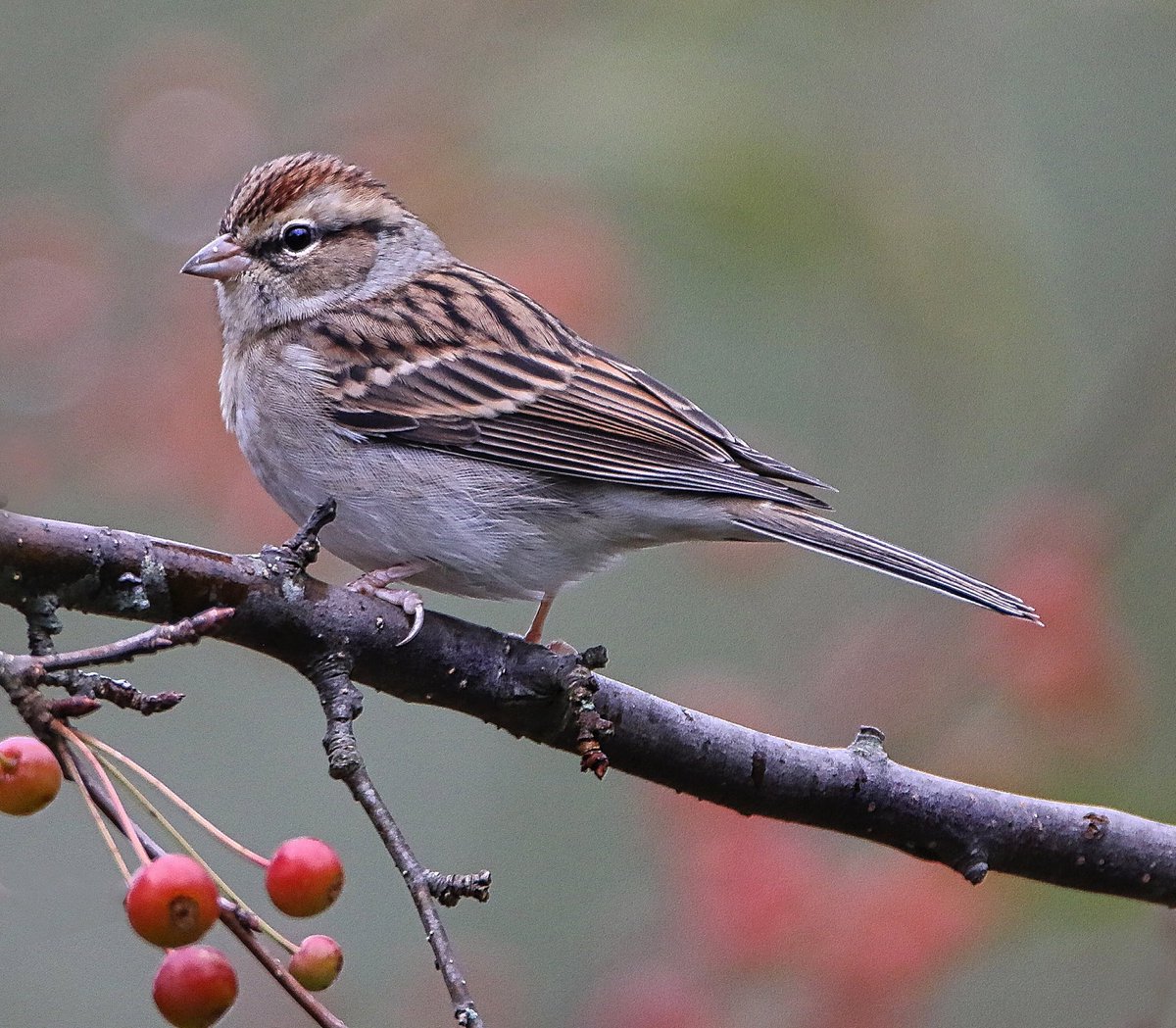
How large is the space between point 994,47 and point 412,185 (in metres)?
1.81

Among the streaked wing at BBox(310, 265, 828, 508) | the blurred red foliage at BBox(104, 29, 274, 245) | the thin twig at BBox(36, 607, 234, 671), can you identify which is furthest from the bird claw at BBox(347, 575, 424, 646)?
the blurred red foliage at BBox(104, 29, 274, 245)

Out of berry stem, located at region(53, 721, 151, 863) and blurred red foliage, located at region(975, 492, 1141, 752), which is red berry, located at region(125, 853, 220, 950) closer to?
berry stem, located at region(53, 721, 151, 863)

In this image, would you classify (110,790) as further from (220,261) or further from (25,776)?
(220,261)

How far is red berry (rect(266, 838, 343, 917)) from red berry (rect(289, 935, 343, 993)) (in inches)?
2.9

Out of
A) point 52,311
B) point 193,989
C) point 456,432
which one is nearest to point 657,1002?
point 456,432

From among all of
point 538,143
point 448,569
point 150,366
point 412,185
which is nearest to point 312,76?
point 412,185

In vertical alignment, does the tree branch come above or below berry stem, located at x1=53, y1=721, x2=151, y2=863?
above

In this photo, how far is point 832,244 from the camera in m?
3.85

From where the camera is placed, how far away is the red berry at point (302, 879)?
2172 millimetres

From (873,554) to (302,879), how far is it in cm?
206

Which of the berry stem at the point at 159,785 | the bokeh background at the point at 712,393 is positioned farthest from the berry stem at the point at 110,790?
the bokeh background at the point at 712,393

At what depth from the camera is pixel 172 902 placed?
80.0 inches

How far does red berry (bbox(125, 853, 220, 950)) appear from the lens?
2031 millimetres

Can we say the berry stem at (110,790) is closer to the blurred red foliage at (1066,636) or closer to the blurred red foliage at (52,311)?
the blurred red foliage at (1066,636)
